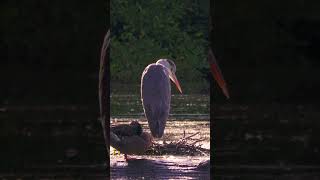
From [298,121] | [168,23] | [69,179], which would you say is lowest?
[69,179]

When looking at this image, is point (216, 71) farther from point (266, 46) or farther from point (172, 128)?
point (172, 128)

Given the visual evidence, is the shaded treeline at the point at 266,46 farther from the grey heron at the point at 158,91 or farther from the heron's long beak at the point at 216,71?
the grey heron at the point at 158,91

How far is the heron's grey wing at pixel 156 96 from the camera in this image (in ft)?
21.4

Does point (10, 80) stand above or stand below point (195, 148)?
above

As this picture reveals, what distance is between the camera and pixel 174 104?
6.55 meters

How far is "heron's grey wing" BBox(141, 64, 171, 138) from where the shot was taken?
257 inches

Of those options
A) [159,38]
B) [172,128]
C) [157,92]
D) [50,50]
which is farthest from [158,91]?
[50,50]

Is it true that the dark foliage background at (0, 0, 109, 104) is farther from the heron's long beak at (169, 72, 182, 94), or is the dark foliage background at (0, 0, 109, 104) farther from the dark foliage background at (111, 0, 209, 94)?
the heron's long beak at (169, 72, 182, 94)

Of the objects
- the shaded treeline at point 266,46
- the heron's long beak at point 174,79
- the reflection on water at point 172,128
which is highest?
the shaded treeline at point 266,46

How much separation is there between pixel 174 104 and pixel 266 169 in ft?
2.77

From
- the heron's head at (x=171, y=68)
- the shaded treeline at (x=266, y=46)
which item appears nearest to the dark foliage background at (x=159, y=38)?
the heron's head at (x=171, y=68)

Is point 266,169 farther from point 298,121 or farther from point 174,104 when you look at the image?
point 174,104

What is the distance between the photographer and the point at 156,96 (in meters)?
6.58

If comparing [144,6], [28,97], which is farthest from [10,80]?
[144,6]
